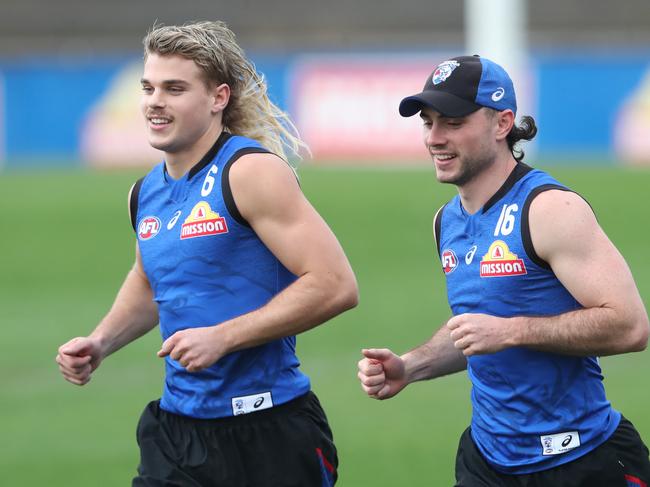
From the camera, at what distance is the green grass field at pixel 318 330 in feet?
30.5

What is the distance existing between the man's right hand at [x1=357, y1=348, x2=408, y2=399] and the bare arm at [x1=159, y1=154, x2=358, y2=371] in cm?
22

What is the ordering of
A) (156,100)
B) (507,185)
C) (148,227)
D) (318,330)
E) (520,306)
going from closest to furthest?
(520,306)
(507,185)
(156,100)
(148,227)
(318,330)

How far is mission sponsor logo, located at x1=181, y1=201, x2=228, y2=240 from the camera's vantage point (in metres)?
5.03

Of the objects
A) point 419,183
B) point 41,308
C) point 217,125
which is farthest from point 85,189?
point 217,125

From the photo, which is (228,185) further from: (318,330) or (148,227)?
(318,330)

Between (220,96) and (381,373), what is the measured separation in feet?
4.08

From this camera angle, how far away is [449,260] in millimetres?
5105

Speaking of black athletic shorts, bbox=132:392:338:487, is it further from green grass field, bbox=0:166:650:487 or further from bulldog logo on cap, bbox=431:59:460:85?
green grass field, bbox=0:166:650:487

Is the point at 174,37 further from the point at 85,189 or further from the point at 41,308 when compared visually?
the point at 85,189

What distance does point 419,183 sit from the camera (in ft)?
91.0

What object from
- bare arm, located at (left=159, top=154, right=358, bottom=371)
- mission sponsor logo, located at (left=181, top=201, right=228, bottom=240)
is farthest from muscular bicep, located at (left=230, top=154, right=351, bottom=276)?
mission sponsor logo, located at (left=181, top=201, right=228, bottom=240)

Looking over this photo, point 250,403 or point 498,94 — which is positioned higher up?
point 498,94

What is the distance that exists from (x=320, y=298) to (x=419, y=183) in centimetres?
2296

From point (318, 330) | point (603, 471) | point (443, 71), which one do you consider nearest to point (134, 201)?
point (443, 71)
